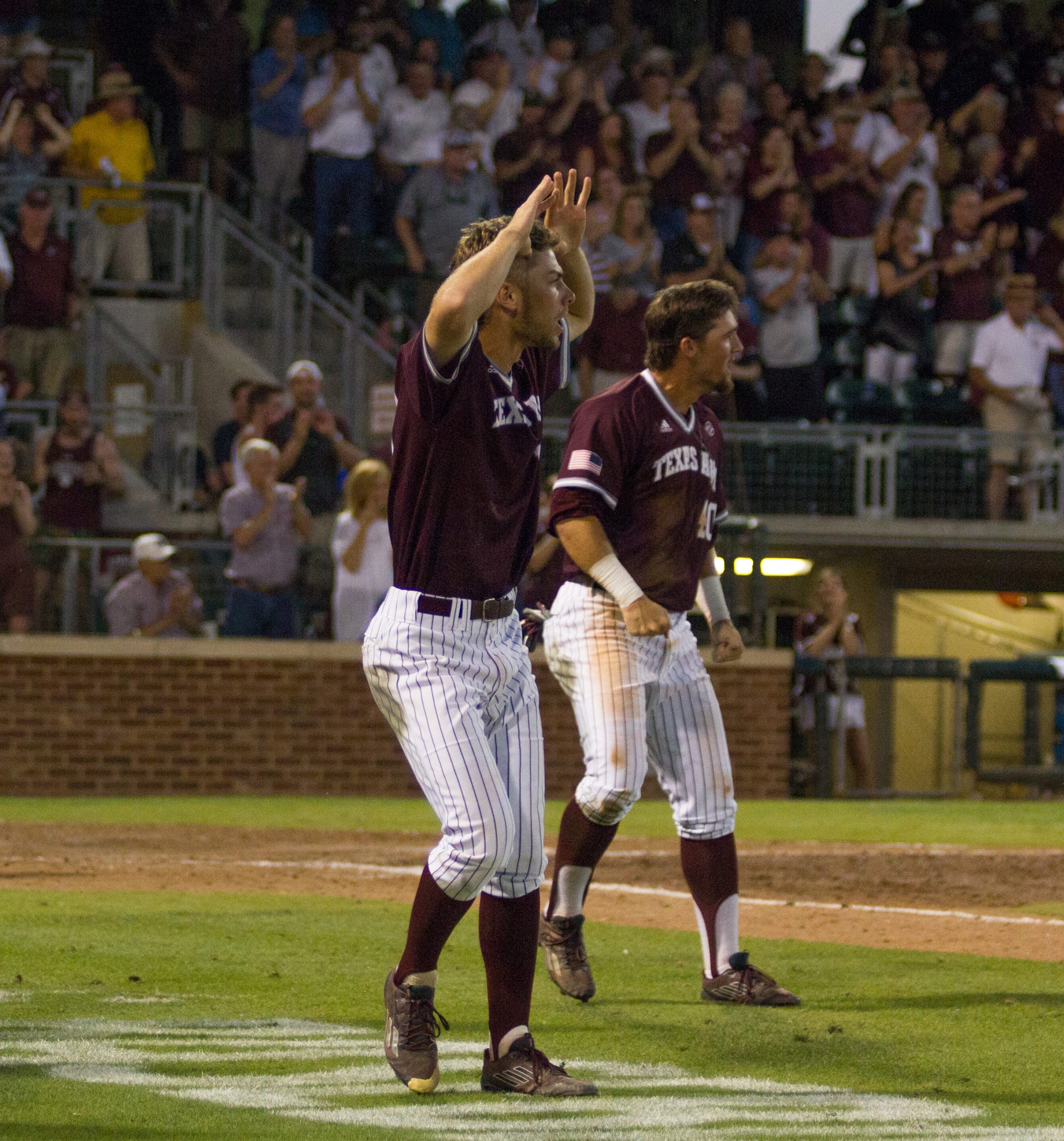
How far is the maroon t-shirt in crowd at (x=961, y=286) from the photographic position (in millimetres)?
18969

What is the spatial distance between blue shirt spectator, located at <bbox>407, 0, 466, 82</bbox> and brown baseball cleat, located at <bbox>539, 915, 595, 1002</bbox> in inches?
560

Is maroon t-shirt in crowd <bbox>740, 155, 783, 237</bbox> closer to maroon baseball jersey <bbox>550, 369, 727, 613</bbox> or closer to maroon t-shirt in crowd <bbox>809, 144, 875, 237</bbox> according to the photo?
maroon t-shirt in crowd <bbox>809, 144, 875, 237</bbox>

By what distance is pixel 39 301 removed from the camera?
15797 millimetres

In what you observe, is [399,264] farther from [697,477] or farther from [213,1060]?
[213,1060]

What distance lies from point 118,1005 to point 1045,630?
16.8 meters

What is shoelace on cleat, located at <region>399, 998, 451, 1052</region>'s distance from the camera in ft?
15.4

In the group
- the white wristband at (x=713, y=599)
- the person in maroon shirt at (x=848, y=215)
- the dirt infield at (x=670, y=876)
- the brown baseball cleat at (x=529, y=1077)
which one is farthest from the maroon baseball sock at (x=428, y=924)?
the person in maroon shirt at (x=848, y=215)

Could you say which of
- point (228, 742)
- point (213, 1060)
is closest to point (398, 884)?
point (213, 1060)

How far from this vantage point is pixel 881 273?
18.8 meters

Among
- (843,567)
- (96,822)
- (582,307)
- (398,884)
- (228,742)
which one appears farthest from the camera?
(843,567)

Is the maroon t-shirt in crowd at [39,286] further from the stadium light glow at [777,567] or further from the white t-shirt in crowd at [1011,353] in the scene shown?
the white t-shirt in crowd at [1011,353]

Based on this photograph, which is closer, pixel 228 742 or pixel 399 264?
pixel 228 742

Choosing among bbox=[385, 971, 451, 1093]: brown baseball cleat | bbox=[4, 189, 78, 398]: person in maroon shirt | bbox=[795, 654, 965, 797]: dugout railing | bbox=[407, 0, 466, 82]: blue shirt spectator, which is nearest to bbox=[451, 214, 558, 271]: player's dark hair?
bbox=[385, 971, 451, 1093]: brown baseball cleat

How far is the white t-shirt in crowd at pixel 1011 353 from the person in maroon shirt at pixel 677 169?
2965mm
